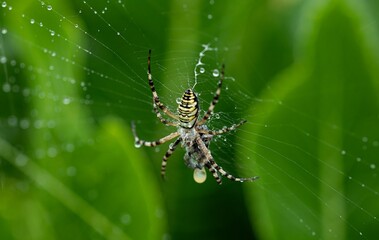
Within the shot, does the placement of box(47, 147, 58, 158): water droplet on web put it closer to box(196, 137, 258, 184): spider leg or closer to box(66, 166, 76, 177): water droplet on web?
box(66, 166, 76, 177): water droplet on web

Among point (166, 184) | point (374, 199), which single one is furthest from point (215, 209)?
point (374, 199)

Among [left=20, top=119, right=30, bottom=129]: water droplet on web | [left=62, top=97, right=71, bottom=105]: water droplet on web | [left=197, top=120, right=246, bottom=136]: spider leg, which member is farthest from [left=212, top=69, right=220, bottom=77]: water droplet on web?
[left=20, top=119, right=30, bottom=129]: water droplet on web

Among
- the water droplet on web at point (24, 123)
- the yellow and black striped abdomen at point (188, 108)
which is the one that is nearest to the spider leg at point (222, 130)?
the yellow and black striped abdomen at point (188, 108)

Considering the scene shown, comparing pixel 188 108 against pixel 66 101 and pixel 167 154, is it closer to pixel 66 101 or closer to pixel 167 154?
pixel 167 154

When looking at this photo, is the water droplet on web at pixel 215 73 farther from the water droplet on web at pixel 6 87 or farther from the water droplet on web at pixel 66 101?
the water droplet on web at pixel 6 87

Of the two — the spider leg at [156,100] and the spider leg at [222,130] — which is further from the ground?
the spider leg at [156,100]

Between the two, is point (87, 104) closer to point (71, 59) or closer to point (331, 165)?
point (71, 59)

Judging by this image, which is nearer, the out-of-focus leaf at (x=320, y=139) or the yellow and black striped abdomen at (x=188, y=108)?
the out-of-focus leaf at (x=320, y=139)
